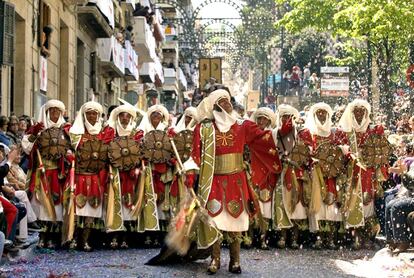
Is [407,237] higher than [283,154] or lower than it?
lower

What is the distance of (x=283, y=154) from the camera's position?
12508mm

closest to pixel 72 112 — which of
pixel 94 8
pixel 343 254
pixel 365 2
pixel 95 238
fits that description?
pixel 94 8

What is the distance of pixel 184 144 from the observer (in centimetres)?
1284

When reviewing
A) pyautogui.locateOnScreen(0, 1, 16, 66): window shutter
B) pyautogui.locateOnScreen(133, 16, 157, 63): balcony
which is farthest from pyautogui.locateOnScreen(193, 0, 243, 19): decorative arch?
pyautogui.locateOnScreen(0, 1, 16, 66): window shutter

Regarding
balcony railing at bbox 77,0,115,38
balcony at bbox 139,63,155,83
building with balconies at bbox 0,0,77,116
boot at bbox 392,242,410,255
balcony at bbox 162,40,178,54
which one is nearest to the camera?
boot at bbox 392,242,410,255

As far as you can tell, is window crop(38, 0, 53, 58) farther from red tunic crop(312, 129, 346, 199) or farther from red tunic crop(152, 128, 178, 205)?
red tunic crop(312, 129, 346, 199)

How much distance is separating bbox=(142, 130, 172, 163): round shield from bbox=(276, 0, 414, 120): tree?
1106 cm

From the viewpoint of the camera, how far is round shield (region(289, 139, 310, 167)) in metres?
12.7

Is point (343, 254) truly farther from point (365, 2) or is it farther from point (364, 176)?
point (365, 2)

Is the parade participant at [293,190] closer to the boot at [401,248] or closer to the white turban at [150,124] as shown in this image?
the white turban at [150,124]

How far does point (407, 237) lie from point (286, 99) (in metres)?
34.5

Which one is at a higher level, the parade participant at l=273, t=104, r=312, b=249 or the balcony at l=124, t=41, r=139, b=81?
the balcony at l=124, t=41, r=139, b=81

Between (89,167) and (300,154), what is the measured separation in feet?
9.17

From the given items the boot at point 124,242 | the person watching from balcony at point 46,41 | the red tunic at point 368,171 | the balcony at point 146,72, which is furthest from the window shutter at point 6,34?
the balcony at point 146,72
